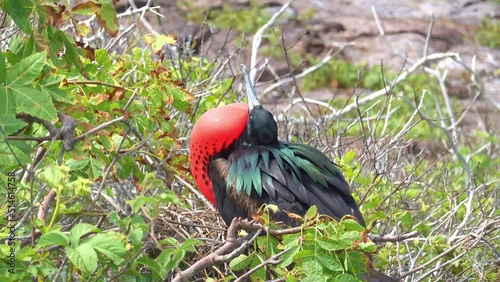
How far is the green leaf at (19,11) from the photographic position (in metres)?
2.27

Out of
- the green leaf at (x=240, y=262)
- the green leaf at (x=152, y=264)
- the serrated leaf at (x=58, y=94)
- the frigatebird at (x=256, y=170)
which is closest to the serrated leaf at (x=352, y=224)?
the green leaf at (x=240, y=262)

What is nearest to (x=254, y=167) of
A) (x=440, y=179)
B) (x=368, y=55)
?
(x=440, y=179)

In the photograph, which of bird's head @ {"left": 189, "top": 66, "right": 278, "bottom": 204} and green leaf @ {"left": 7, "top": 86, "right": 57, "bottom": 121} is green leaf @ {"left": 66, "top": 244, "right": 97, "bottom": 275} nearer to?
green leaf @ {"left": 7, "top": 86, "right": 57, "bottom": 121}

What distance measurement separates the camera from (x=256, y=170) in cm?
311

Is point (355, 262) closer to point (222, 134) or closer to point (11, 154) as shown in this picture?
point (11, 154)

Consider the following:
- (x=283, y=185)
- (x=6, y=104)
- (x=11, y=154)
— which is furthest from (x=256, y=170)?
(x=6, y=104)

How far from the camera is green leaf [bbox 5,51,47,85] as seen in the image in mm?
2139

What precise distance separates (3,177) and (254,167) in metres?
1.03

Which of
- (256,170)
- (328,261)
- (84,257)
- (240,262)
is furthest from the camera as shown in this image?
(256,170)

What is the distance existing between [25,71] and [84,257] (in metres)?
0.48

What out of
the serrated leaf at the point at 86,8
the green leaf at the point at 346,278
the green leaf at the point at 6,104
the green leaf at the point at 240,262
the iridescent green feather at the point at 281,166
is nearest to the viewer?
the green leaf at the point at 6,104

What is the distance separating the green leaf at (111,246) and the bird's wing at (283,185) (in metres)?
1.03

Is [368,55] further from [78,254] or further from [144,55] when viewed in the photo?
[78,254]

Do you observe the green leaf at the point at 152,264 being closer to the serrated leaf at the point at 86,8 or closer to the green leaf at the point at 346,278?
the green leaf at the point at 346,278
